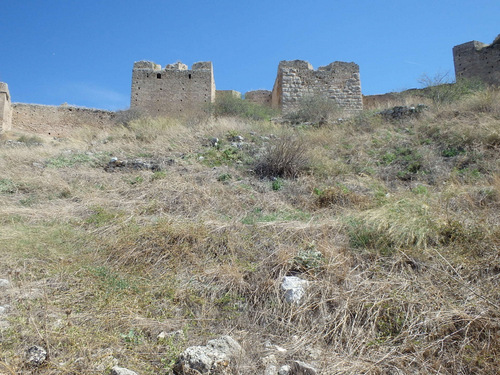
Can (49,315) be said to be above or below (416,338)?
above

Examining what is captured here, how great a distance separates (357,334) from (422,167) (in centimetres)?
457

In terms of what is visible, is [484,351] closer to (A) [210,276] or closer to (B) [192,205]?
(A) [210,276]

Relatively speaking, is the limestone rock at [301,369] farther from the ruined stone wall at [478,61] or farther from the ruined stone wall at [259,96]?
the ruined stone wall at [259,96]

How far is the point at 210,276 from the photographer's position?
108 inches

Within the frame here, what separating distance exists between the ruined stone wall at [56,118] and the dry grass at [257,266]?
1013 centimetres

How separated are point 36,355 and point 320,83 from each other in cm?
1276

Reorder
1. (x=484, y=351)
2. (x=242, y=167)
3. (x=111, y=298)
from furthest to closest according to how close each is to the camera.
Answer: (x=242, y=167) → (x=111, y=298) → (x=484, y=351)

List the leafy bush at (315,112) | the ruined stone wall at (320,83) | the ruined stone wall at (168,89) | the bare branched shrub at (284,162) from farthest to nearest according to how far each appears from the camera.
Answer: the ruined stone wall at (168,89)
the ruined stone wall at (320,83)
the leafy bush at (315,112)
the bare branched shrub at (284,162)

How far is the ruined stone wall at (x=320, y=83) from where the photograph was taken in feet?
41.8

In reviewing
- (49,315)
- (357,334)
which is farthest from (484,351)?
(49,315)

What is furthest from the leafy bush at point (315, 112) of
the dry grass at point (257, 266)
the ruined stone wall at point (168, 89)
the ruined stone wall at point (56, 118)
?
the ruined stone wall at point (56, 118)

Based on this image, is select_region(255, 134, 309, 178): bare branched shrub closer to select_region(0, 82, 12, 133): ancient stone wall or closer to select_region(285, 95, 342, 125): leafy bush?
select_region(285, 95, 342, 125): leafy bush

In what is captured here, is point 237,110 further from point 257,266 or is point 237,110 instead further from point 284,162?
point 257,266

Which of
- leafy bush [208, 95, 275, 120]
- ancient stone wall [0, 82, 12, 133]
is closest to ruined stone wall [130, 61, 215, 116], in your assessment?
leafy bush [208, 95, 275, 120]
